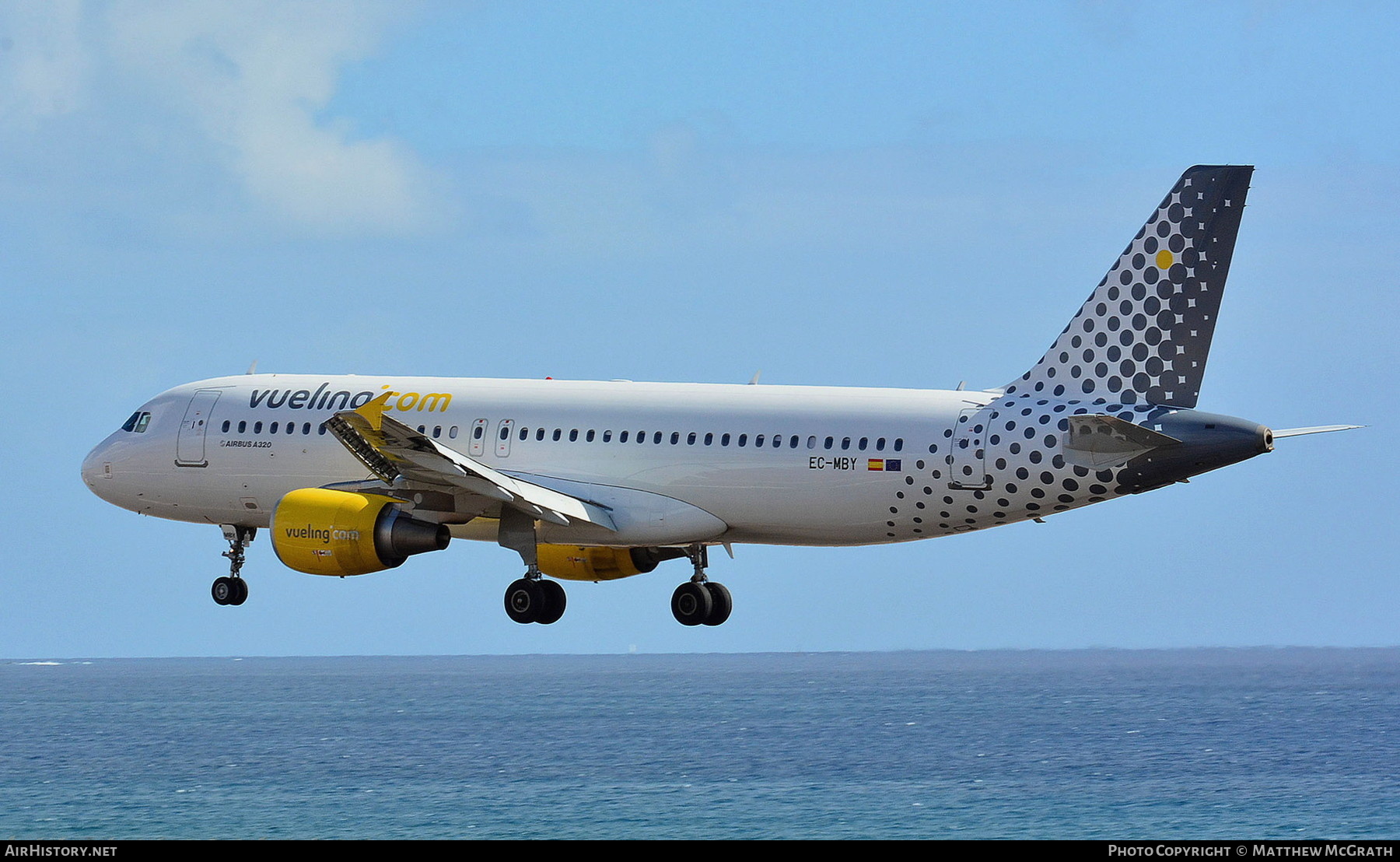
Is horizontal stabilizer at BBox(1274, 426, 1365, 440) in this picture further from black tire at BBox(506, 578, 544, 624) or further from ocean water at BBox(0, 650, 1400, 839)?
ocean water at BBox(0, 650, 1400, 839)

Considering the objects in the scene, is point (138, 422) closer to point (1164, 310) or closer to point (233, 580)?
point (233, 580)

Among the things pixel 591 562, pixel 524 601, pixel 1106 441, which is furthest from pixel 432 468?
pixel 1106 441

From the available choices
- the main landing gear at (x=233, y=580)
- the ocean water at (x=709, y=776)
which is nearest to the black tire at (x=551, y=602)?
the main landing gear at (x=233, y=580)

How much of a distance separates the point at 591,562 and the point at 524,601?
2857 millimetres

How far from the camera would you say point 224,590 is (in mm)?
44188

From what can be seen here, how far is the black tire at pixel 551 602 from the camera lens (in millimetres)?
39656

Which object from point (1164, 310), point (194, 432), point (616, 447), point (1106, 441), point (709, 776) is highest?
point (1164, 310)

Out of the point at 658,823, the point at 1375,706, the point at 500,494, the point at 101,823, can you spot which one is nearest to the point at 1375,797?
the point at 658,823

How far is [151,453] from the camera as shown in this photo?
4338cm

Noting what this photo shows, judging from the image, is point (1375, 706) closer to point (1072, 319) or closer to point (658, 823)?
point (658, 823)

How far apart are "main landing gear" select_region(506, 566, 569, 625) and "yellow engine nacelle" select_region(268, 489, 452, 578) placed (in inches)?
112

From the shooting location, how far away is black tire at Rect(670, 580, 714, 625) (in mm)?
41156

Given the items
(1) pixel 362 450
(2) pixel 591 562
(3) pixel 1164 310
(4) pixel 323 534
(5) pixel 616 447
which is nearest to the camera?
(3) pixel 1164 310

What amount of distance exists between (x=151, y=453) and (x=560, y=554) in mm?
9865
